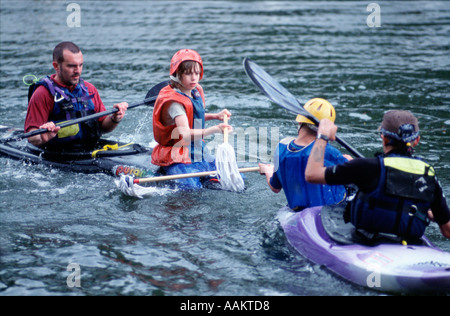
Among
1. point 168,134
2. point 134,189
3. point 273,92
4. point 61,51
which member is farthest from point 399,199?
point 61,51

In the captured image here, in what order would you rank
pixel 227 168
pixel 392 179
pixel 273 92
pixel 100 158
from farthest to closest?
pixel 100 158
pixel 227 168
pixel 273 92
pixel 392 179

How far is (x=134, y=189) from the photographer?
581 centimetres

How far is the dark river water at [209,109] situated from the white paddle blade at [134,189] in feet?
0.25

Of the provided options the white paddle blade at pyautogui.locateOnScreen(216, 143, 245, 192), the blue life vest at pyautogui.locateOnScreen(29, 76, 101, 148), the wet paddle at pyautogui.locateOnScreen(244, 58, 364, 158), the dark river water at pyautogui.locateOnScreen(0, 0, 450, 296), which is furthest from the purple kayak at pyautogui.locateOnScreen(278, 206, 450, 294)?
the blue life vest at pyautogui.locateOnScreen(29, 76, 101, 148)

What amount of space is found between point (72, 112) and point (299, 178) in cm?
286

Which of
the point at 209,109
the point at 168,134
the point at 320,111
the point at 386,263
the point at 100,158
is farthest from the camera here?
the point at 209,109

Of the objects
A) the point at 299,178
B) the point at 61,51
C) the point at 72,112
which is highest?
the point at 61,51

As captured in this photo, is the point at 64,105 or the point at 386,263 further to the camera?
the point at 64,105

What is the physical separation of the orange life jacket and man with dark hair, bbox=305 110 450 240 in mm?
1967

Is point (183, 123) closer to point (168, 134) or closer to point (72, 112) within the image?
point (168, 134)

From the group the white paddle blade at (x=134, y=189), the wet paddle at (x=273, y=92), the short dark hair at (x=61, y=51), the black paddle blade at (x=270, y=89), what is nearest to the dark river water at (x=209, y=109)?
the white paddle blade at (x=134, y=189)

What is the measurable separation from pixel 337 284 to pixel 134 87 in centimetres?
693

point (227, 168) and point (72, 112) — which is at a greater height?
point (72, 112)

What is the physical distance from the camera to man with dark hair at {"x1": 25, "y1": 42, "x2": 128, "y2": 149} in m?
6.09
